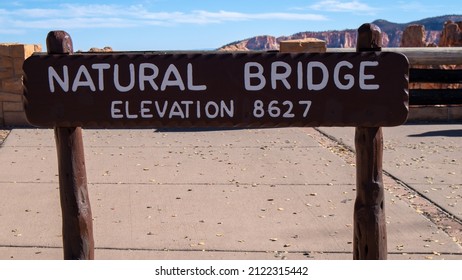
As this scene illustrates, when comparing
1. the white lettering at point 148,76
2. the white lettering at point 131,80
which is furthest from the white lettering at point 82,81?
the white lettering at point 148,76

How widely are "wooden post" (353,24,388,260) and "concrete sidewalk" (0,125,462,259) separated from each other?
88 cm

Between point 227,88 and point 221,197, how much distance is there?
255 cm

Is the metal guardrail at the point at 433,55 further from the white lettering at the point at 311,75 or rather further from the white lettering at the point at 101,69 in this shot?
the white lettering at the point at 101,69

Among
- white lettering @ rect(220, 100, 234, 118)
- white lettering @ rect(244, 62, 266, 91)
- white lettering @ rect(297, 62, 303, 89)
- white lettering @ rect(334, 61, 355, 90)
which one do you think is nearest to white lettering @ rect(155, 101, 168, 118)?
white lettering @ rect(220, 100, 234, 118)

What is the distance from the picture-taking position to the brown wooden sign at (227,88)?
3205mm

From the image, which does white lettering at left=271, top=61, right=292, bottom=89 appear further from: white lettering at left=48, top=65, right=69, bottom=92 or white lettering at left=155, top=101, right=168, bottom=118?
white lettering at left=48, top=65, right=69, bottom=92

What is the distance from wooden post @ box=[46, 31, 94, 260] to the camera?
3.34 meters

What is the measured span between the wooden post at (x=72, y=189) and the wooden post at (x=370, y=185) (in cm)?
140

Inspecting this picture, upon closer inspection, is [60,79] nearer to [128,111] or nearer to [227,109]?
[128,111]

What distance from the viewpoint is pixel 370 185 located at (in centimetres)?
334

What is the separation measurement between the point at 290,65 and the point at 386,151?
495 centimetres

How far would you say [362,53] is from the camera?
322cm
